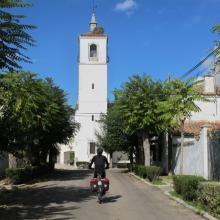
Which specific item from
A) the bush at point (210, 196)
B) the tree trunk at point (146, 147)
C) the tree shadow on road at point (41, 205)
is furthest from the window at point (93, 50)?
the bush at point (210, 196)

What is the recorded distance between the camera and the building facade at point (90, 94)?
76562 mm

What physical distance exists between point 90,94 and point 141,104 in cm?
3829

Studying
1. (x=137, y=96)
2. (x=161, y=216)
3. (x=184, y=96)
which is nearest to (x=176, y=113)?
(x=184, y=96)

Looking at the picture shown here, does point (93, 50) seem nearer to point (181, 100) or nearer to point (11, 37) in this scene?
point (181, 100)

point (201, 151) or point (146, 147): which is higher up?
point (146, 147)

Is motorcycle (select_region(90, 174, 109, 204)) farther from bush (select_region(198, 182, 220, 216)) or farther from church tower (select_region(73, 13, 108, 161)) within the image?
church tower (select_region(73, 13, 108, 161))

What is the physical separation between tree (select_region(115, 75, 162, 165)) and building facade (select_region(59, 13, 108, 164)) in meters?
34.8

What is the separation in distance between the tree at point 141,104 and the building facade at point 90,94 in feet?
114

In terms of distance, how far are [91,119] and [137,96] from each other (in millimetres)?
37918

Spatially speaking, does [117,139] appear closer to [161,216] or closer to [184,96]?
[184,96]

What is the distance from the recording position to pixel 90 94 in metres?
76.8

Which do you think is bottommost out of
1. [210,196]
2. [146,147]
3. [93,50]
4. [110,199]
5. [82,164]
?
[110,199]

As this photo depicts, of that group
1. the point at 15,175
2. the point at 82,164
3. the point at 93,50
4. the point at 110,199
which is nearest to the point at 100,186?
the point at 110,199

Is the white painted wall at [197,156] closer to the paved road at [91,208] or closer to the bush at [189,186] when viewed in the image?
the paved road at [91,208]
